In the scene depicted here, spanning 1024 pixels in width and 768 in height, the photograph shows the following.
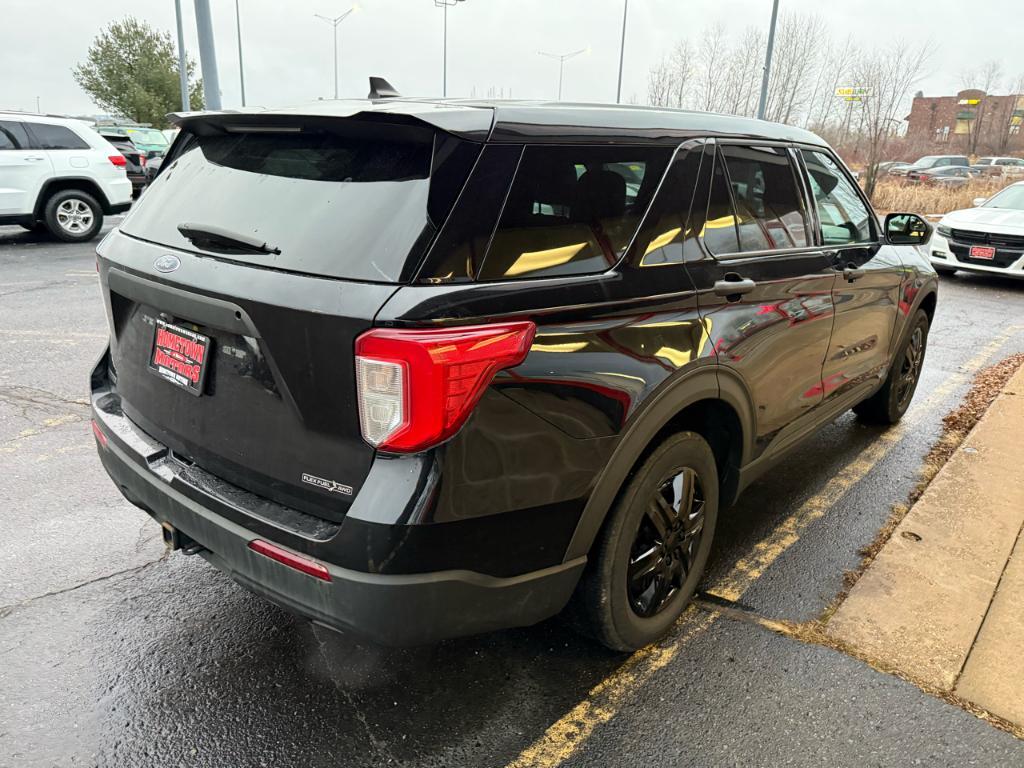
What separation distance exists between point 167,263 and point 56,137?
36.8 feet

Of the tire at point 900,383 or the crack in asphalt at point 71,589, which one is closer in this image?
the crack in asphalt at point 71,589

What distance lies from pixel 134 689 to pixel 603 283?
6.47ft

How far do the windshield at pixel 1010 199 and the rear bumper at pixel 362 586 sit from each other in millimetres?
12430

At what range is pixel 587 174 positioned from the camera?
220cm

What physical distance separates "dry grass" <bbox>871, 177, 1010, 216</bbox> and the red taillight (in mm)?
20914

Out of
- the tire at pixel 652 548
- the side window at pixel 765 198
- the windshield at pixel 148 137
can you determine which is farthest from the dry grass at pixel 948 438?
the windshield at pixel 148 137

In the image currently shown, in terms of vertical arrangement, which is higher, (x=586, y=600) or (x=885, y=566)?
(x=586, y=600)

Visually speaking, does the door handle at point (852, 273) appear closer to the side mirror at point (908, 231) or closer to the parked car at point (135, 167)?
the side mirror at point (908, 231)

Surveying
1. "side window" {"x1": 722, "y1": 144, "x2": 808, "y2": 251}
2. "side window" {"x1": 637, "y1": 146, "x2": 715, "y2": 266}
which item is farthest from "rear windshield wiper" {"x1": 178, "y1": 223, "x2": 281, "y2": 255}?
"side window" {"x1": 722, "y1": 144, "x2": 808, "y2": 251}

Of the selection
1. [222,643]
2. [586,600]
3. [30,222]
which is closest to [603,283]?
[586,600]

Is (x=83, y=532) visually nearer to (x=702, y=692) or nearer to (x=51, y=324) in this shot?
(x=702, y=692)

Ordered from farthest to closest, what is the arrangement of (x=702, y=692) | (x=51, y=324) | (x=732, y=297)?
(x=51, y=324) < (x=732, y=297) < (x=702, y=692)

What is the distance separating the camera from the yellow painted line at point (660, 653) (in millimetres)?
2273

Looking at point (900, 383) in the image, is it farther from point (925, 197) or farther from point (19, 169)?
point (925, 197)
